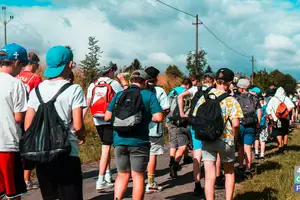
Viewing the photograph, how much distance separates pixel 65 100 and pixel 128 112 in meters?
1.13

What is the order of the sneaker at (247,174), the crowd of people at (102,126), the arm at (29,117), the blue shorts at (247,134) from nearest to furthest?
the crowd of people at (102,126)
the arm at (29,117)
the sneaker at (247,174)
the blue shorts at (247,134)

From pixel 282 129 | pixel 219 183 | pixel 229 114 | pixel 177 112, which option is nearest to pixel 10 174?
pixel 229 114

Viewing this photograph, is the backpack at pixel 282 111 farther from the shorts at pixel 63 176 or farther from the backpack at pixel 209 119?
the shorts at pixel 63 176

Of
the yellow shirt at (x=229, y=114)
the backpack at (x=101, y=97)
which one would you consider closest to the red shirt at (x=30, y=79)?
the backpack at (x=101, y=97)

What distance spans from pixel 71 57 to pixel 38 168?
1.00 metres

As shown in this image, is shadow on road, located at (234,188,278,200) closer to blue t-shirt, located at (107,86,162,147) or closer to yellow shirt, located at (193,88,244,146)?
yellow shirt, located at (193,88,244,146)

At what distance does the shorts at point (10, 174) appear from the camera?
3.58m

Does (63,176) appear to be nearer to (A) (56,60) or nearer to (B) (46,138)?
(B) (46,138)

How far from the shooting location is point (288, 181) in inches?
262

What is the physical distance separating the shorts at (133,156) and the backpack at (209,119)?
729mm

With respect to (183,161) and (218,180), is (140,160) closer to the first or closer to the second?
(218,180)

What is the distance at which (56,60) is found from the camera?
349cm

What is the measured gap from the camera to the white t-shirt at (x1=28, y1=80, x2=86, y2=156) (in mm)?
3371

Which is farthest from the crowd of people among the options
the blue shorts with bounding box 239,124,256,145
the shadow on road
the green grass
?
the shadow on road
